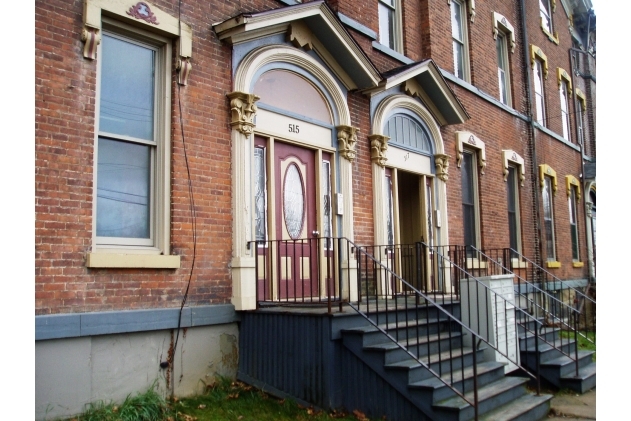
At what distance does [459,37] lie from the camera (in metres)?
13.6

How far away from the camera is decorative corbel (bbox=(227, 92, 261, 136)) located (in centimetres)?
751

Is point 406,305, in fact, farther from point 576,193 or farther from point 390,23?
point 576,193

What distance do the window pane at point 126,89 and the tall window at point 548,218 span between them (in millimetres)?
12041

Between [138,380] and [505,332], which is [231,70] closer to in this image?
[138,380]

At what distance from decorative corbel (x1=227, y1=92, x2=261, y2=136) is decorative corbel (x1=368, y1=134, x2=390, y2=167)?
2.71 metres

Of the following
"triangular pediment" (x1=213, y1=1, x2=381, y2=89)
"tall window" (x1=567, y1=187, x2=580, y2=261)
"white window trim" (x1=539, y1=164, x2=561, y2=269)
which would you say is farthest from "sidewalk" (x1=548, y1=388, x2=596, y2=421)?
"tall window" (x1=567, y1=187, x2=580, y2=261)

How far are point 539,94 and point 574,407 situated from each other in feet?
37.9

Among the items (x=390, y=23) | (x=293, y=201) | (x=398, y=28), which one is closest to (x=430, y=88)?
(x=398, y=28)

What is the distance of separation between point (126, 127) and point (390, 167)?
16.1ft

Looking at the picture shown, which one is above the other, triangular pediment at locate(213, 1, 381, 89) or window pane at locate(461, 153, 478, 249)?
triangular pediment at locate(213, 1, 381, 89)

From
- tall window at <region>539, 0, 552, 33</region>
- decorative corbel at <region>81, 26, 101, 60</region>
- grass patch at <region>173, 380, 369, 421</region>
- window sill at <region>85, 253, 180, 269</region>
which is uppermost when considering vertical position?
tall window at <region>539, 0, 552, 33</region>

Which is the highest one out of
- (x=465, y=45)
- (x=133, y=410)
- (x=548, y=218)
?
(x=465, y=45)

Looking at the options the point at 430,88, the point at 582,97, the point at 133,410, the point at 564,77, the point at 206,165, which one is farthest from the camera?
the point at 582,97

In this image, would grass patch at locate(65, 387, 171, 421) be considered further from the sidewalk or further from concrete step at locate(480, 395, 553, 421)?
the sidewalk
